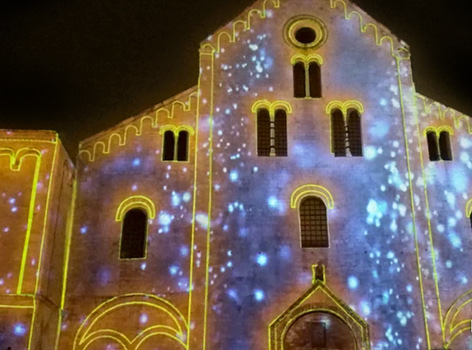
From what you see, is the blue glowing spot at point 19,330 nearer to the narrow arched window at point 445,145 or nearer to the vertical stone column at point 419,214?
the vertical stone column at point 419,214

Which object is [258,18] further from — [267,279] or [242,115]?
[267,279]

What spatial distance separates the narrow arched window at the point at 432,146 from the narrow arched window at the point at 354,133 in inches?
110

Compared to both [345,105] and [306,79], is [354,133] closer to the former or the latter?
[345,105]

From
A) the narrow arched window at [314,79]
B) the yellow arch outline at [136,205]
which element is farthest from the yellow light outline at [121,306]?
the narrow arched window at [314,79]

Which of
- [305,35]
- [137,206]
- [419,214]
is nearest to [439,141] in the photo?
[419,214]

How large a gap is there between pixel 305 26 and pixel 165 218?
10.5 m

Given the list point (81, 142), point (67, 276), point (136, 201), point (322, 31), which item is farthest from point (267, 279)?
point (322, 31)

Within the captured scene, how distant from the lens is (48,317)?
67.7ft

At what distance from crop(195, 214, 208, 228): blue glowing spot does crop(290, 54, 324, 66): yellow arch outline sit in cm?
770

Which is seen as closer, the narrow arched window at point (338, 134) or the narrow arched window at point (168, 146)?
the narrow arched window at point (168, 146)

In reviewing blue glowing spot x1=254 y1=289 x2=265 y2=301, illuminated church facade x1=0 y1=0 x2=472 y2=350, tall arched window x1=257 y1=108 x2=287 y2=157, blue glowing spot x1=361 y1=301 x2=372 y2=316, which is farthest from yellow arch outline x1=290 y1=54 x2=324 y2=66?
blue glowing spot x1=361 y1=301 x2=372 y2=316

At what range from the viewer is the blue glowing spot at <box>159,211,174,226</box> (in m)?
23.1

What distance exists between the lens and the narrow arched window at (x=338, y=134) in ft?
80.0

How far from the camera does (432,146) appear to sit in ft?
80.9
